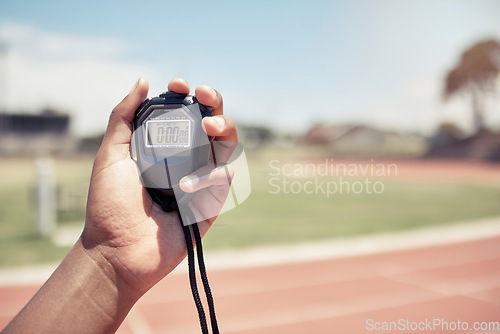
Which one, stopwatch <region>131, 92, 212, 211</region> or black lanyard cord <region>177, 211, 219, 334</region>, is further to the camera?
stopwatch <region>131, 92, 212, 211</region>

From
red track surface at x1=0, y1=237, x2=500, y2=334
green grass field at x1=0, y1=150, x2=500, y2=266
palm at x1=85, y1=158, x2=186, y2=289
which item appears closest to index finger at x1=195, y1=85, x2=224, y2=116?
palm at x1=85, y1=158, x2=186, y2=289

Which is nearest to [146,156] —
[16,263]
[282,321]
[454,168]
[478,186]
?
[282,321]

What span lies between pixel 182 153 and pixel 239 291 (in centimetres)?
434

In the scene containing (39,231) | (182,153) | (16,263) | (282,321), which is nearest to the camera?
(182,153)

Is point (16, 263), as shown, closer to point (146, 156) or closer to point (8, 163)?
point (146, 156)

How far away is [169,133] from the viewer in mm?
1158

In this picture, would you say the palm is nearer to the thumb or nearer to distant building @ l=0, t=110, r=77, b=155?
the thumb

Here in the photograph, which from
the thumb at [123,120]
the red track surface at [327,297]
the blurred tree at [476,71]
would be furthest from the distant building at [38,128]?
the blurred tree at [476,71]

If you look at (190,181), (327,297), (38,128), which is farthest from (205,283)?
(38,128)

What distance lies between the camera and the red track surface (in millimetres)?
4359

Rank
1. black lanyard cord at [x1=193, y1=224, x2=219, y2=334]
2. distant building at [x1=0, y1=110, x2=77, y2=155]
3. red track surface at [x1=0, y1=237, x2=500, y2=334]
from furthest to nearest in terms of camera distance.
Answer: distant building at [x1=0, y1=110, x2=77, y2=155] → red track surface at [x1=0, y1=237, x2=500, y2=334] → black lanyard cord at [x1=193, y1=224, x2=219, y2=334]

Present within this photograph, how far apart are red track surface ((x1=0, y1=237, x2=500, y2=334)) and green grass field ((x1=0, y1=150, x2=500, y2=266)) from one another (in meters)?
1.02

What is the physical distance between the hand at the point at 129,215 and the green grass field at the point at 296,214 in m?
3.19

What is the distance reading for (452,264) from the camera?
6.44 meters
